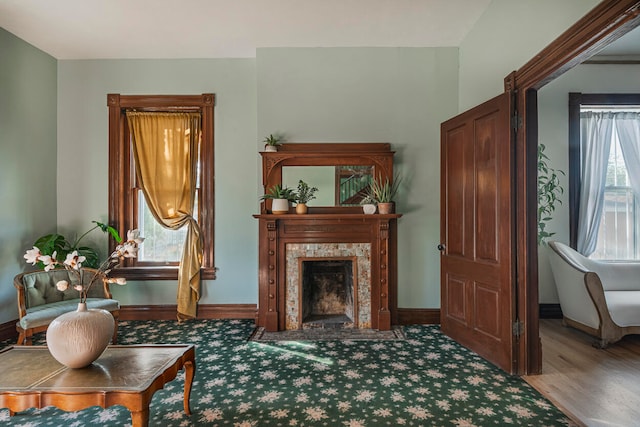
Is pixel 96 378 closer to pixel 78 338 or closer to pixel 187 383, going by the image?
pixel 78 338

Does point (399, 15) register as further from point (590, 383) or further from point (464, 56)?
point (590, 383)

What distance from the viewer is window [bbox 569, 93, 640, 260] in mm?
4402

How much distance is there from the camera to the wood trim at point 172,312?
4.34 metres

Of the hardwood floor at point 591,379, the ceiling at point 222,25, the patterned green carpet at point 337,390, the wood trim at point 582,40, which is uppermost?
the ceiling at point 222,25

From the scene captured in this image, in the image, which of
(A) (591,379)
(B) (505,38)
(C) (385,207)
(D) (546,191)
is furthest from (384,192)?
(A) (591,379)

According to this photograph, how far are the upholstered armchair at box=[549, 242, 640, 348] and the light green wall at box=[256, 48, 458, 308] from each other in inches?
51.9

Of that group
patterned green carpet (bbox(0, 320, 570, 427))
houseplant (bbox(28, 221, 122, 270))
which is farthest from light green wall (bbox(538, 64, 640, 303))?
houseplant (bbox(28, 221, 122, 270))

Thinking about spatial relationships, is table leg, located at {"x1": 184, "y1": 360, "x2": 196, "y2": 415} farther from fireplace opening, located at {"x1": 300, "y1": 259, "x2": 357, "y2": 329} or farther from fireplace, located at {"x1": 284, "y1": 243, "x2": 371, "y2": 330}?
fireplace opening, located at {"x1": 300, "y1": 259, "x2": 357, "y2": 329}

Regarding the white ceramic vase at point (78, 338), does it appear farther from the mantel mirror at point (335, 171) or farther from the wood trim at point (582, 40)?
the wood trim at point (582, 40)

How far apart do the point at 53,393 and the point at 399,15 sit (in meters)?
4.00

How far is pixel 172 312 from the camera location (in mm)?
4348

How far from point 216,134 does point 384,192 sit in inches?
88.6

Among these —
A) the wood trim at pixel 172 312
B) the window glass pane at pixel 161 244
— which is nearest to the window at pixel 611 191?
the wood trim at pixel 172 312

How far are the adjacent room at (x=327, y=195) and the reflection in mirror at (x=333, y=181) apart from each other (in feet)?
0.08
